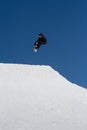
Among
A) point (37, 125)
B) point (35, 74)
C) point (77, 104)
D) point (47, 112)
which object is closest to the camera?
point (37, 125)

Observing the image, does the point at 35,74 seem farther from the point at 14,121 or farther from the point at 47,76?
the point at 14,121

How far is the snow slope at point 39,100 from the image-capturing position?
17.8 metres

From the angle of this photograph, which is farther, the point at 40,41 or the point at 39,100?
the point at 39,100

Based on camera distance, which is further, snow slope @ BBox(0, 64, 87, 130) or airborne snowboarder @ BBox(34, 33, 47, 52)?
airborne snowboarder @ BBox(34, 33, 47, 52)

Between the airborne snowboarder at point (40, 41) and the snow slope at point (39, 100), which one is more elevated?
the airborne snowboarder at point (40, 41)

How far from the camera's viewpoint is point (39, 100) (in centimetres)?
2016

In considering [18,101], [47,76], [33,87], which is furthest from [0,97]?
[47,76]

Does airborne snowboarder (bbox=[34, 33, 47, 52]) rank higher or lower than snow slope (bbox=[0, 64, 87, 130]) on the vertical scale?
higher

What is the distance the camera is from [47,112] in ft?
62.7

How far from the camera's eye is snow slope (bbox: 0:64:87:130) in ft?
58.3

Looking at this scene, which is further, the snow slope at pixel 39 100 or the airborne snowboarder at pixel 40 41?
the airborne snowboarder at pixel 40 41

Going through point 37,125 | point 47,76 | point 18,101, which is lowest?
point 37,125

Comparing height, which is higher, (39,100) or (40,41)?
(40,41)

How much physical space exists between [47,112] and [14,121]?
7.09 ft
